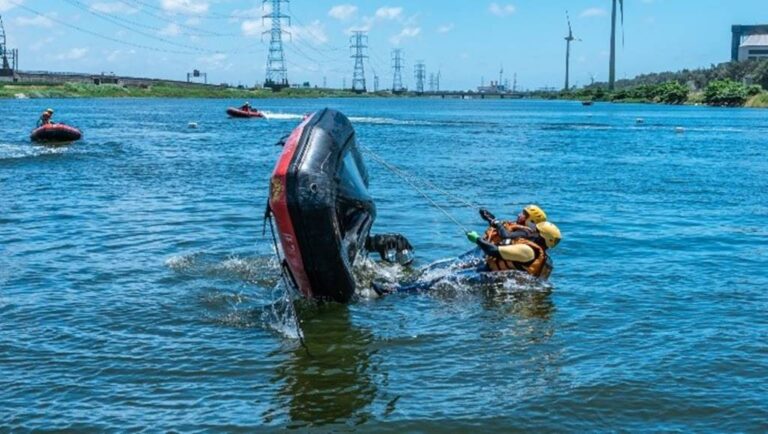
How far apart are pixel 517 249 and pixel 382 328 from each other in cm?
276

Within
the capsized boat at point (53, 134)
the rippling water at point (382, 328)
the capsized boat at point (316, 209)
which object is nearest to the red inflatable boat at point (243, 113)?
the capsized boat at point (53, 134)

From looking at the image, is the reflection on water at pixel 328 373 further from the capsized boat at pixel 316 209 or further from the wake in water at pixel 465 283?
the wake in water at pixel 465 283

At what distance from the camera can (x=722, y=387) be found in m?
9.77

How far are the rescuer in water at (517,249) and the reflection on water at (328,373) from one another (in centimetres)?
176

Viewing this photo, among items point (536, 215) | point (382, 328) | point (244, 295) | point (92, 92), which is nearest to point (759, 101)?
point (92, 92)

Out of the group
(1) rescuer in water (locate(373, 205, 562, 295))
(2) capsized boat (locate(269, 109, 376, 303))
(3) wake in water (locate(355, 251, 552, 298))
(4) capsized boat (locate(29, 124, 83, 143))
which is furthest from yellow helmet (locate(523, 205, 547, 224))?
(4) capsized boat (locate(29, 124, 83, 143))

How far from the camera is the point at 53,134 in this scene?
40.9 meters

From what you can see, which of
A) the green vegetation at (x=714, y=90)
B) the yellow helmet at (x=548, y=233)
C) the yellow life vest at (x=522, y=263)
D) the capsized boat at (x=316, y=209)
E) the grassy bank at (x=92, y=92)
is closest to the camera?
the capsized boat at (x=316, y=209)

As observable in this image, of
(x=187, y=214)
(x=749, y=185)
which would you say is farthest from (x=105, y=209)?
(x=749, y=185)

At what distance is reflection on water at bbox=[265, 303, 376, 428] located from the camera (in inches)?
351

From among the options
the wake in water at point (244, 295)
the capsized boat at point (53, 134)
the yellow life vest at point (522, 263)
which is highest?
the capsized boat at point (53, 134)

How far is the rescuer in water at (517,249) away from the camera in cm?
1345

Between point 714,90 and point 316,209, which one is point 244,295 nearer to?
point 316,209

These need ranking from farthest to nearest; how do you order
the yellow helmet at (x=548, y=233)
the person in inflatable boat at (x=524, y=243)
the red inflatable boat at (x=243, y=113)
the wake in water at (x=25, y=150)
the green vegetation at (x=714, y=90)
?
the green vegetation at (x=714, y=90), the red inflatable boat at (x=243, y=113), the wake in water at (x=25, y=150), the yellow helmet at (x=548, y=233), the person in inflatable boat at (x=524, y=243)
